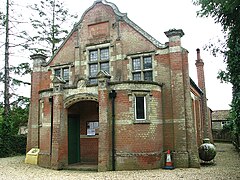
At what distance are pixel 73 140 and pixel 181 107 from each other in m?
7.17

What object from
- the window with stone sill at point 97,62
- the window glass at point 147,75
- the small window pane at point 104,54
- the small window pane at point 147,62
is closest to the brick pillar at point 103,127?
the window glass at point 147,75

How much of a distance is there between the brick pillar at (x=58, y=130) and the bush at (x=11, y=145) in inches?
341

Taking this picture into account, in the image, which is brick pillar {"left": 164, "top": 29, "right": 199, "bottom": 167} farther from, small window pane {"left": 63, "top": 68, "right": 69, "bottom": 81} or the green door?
small window pane {"left": 63, "top": 68, "right": 69, "bottom": 81}

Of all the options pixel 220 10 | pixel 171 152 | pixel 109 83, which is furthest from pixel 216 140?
pixel 220 10

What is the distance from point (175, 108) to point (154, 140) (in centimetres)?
237

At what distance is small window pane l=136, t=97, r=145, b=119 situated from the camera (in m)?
14.4

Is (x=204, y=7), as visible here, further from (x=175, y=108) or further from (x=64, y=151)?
(x=64, y=151)

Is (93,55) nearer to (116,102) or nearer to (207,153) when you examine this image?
(116,102)

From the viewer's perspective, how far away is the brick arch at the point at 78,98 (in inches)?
572

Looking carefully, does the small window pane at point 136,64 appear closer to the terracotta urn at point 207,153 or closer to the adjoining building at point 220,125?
the terracotta urn at point 207,153

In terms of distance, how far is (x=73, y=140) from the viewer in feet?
54.5

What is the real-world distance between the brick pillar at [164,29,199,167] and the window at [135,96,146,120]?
192 cm

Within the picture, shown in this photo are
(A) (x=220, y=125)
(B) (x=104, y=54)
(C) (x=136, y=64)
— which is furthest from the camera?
(A) (x=220, y=125)

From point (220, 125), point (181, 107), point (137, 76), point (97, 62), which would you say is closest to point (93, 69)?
point (97, 62)
